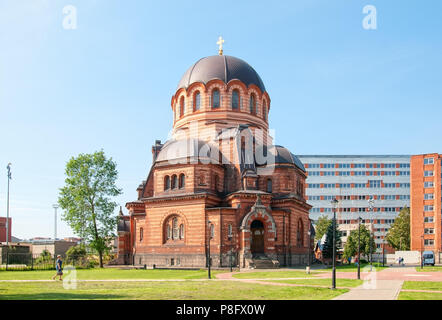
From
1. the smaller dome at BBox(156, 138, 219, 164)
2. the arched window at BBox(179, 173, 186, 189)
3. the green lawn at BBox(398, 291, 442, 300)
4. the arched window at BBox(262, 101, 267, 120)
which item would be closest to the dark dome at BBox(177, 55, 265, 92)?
the arched window at BBox(262, 101, 267, 120)

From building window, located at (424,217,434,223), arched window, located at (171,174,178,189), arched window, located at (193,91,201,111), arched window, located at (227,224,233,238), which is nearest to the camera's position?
arched window, located at (227,224,233,238)

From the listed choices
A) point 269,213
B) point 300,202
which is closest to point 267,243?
point 269,213

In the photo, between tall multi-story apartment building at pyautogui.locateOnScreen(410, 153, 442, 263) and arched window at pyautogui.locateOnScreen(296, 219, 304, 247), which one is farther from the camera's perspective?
tall multi-story apartment building at pyautogui.locateOnScreen(410, 153, 442, 263)

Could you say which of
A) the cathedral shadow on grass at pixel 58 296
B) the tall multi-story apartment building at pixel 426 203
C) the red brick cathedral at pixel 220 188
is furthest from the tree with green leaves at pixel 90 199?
the tall multi-story apartment building at pixel 426 203

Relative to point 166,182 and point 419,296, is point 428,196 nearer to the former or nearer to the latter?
point 166,182

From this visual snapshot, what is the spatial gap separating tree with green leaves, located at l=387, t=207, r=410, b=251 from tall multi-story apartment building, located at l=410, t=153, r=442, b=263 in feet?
15.0

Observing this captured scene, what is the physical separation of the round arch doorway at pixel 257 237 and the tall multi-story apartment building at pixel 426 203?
1631 inches

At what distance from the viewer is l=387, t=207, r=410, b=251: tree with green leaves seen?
81.1 m

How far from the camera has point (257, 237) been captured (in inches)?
1753

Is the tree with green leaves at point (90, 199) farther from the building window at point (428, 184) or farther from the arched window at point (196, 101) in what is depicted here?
the building window at point (428, 184)

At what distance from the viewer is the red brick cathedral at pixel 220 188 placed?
43031mm

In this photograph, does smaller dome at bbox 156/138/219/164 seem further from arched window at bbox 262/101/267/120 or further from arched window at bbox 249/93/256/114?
arched window at bbox 262/101/267/120
